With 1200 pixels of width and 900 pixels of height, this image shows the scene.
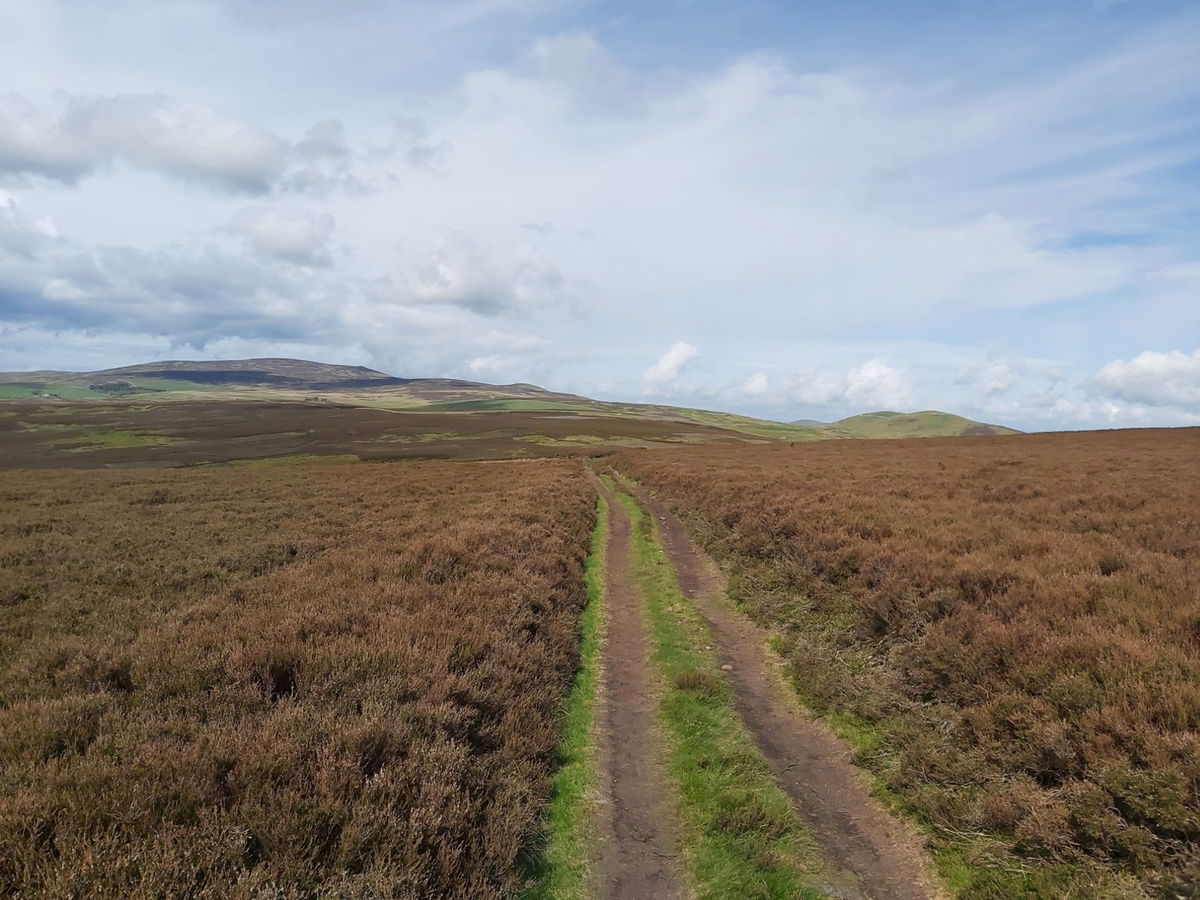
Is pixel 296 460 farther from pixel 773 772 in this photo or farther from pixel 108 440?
pixel 773 772

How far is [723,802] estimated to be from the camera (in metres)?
6.45

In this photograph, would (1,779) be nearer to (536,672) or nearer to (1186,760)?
(536,672)

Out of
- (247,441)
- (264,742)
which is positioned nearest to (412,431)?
(247,441)

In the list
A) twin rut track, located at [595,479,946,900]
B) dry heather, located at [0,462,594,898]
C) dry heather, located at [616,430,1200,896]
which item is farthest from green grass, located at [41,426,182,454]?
dry heather, located at [616,430,1200,896]

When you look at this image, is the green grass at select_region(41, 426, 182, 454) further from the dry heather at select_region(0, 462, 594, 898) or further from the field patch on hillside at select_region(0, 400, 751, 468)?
the dry heather at select_region(0, 462, 594, 898)

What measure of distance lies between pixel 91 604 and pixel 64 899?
1047 centimetres

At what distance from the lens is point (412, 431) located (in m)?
92.9

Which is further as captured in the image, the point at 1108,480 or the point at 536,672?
the point at 1108,480

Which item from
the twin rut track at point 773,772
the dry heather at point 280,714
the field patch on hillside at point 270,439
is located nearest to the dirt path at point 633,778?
Result: the twin rut track at point 773,772

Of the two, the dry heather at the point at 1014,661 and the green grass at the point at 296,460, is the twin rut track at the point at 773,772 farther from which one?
the green grass at the point at 296,460

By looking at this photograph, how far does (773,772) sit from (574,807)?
2655 millimetres

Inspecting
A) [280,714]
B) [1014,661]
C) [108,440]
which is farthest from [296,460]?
[1014,661]

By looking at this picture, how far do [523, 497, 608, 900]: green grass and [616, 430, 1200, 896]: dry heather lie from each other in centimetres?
365

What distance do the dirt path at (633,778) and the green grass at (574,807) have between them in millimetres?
180
